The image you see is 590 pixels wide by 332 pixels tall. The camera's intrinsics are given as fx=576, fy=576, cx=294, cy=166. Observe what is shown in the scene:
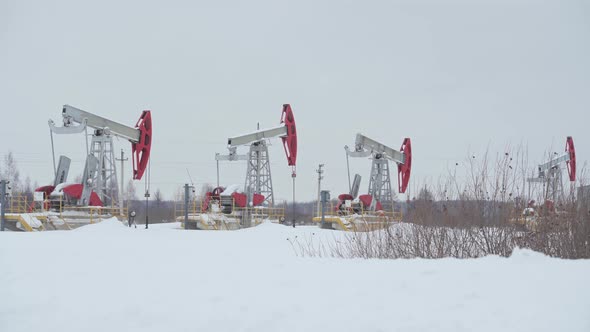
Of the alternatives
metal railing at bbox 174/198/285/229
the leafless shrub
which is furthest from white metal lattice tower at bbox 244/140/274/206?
the leafless shrub

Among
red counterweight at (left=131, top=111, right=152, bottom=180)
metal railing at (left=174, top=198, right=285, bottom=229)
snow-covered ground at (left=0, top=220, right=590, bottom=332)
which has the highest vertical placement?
red counterweight at (left=131, top=111, right=152, bottom=180)

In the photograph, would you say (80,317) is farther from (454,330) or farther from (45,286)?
(454,330)

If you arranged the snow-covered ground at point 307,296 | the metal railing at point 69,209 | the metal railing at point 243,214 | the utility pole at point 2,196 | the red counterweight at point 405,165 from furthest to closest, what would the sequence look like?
1. the red counterweight at point 405,165
2. the metal railing at point 243,214
3. the metal railing at point 69,209
4. the utility pole at point 2,196
5. the snow-covered ground at point 307,296

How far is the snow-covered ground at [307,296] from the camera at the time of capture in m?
5.58

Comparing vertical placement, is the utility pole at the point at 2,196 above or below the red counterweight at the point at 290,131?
below

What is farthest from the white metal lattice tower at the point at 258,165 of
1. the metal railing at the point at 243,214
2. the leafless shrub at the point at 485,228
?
the leafless shrub at the point at 485,228

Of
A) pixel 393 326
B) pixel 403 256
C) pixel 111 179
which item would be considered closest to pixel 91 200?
pixel 111 179

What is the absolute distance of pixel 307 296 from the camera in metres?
6.49

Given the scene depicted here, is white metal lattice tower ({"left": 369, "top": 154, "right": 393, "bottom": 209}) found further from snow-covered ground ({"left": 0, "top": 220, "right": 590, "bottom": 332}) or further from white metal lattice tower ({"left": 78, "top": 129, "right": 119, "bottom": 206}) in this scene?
snow-covered ground ({"left": 0, "top": 220, "right": 590, "bottom": 332})

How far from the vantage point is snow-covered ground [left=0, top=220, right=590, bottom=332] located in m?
5.58

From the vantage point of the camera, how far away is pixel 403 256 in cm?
984

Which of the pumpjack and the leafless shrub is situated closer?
the leafless shrub

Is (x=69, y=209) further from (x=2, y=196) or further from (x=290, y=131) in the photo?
(x=290, y=131)

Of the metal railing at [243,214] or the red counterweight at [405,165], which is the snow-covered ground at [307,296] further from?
the red counterweight at [405,165]
